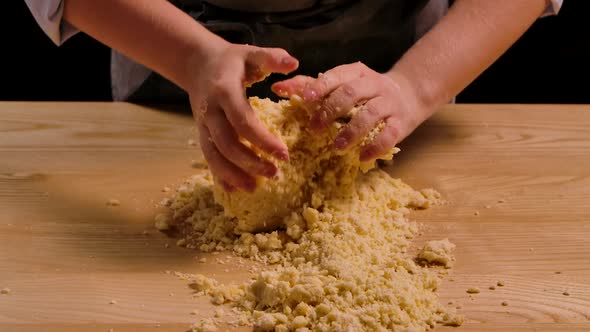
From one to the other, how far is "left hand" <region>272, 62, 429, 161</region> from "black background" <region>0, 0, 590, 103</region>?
1.01m

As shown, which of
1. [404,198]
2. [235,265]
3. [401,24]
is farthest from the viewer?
[401,24]

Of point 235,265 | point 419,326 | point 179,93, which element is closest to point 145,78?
point 179,93

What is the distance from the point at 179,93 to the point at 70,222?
0.37 metres

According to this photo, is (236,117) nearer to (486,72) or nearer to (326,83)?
(326,83)

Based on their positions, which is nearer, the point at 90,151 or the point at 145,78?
the point at 90,151

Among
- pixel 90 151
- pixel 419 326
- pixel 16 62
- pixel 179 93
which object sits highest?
pixel 16 62

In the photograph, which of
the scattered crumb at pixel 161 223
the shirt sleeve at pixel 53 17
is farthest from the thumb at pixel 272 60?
the shirt sleeve at pixel 53 17

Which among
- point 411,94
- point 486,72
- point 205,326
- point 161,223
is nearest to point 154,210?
point 161,223

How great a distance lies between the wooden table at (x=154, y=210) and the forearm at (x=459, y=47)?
0.39 ft

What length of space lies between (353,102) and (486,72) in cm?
110

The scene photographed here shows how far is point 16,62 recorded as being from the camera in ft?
6.07

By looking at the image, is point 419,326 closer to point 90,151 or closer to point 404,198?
point 404,198

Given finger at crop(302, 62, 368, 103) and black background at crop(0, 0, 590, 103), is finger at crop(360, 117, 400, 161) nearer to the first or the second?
finger at crop(302, 62, 368, 103)

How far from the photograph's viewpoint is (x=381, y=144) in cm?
90
